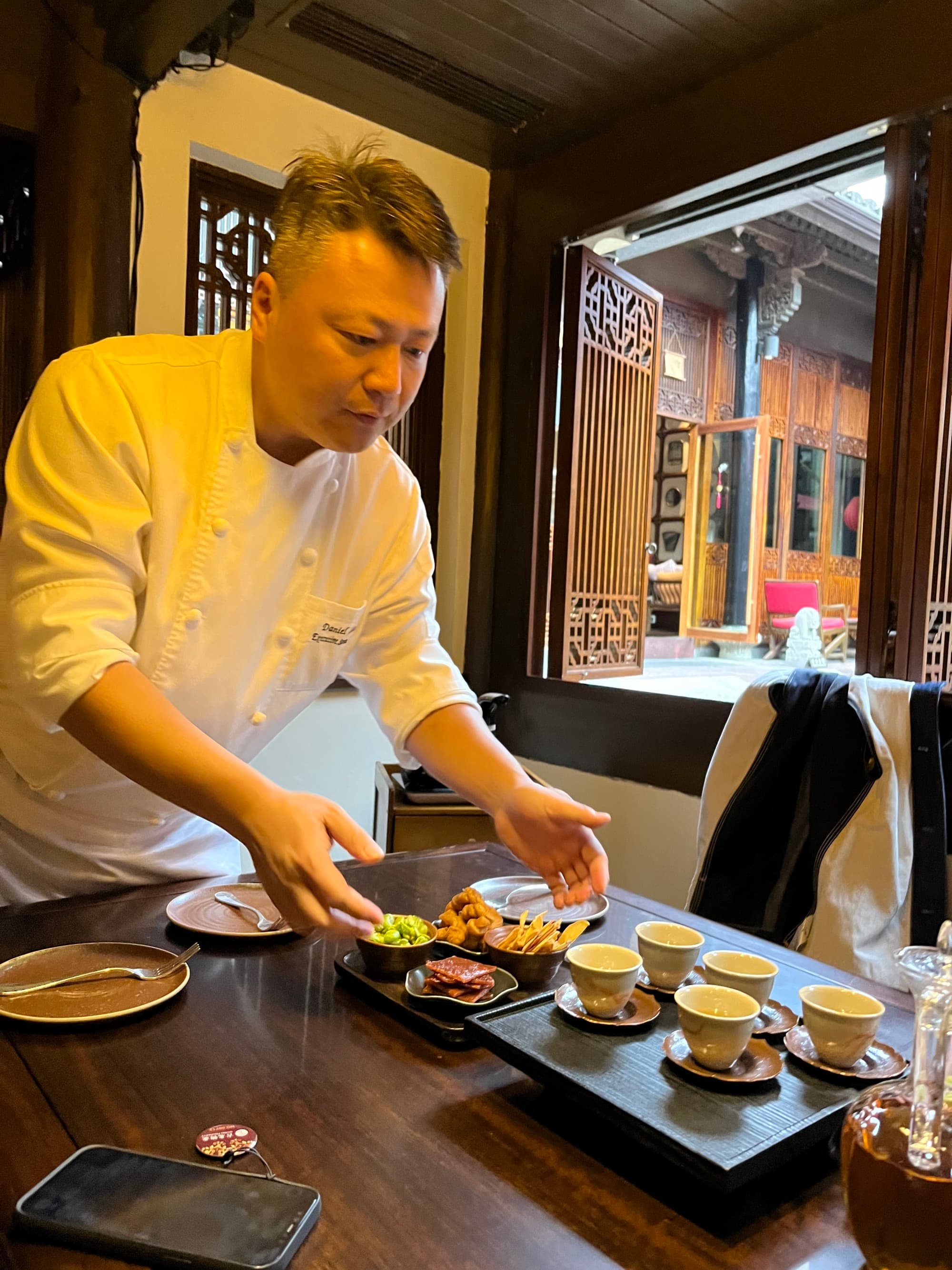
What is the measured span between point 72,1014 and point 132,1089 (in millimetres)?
164

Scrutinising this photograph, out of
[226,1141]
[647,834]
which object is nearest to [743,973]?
[226,1141]

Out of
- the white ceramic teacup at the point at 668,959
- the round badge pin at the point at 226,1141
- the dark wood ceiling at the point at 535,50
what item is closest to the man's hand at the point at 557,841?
the white ceramic teacup at the point at 668,959

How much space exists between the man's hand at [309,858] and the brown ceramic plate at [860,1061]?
400 mm

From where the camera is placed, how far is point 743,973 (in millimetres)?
940

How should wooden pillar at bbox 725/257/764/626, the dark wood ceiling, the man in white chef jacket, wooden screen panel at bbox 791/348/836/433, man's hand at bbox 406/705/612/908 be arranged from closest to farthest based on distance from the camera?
the man in white chef jacket, man's hand at bbox 406/705/612/908, the dark wood ceiling, wooden pillar at bbox 725/257/764/626, wooden screen panel at bbox 791/348/836/433

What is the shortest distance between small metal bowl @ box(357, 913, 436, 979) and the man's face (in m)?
0.64

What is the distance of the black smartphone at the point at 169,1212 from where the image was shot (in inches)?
24.0

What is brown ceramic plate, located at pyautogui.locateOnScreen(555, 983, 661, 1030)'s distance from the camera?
894 mm

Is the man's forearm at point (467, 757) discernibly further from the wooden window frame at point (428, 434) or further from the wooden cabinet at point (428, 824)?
the wooden window frame at point (428, 434)

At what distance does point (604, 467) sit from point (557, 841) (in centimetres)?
228

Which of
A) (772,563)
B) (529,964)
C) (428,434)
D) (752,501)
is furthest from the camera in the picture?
(772,563)

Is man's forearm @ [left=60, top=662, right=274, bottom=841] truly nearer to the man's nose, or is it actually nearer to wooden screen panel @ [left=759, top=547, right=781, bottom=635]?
the man's nose

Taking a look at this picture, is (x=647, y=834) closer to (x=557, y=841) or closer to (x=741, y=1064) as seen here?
(x=557, y=841)

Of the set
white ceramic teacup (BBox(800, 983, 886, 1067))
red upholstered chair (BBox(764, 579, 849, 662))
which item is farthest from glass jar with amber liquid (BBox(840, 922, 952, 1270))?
red upholstered chair (BBox(764, 579, 849, 662))
